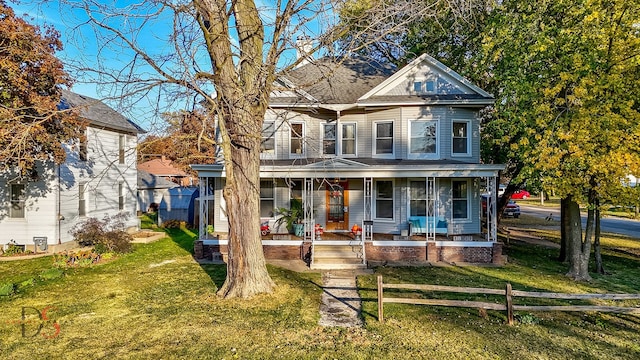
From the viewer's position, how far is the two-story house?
531 inches

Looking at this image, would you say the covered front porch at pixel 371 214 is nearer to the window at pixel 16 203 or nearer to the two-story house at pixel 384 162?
the two-story house at pixel 384 162

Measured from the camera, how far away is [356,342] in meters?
6.43

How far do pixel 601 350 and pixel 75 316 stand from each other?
35.0 ft

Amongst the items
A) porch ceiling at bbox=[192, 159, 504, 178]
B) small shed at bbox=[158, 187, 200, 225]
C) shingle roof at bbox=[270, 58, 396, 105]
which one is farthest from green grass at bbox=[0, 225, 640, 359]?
small shed at bbox=[158, 187, 200, 225]

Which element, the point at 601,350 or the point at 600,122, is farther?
the point at 600,122

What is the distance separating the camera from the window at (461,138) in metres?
A: 14.8

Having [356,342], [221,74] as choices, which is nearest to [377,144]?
[221,74]

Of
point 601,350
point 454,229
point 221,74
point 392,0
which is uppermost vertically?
point 392,0

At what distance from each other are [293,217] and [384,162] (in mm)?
4509

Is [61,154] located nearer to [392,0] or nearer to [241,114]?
[241,114]

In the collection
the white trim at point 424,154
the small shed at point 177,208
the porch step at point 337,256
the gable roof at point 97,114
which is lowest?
the porch step at point 337,256

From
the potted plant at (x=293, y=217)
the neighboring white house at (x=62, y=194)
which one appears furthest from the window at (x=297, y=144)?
the neighboring white house at (x=62, y=194)

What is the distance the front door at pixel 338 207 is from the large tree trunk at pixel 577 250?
8156 millimetres

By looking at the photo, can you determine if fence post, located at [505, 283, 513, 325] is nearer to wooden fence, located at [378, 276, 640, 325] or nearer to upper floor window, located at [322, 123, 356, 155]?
wooden fence, located at [378, 276, 640, 325]
